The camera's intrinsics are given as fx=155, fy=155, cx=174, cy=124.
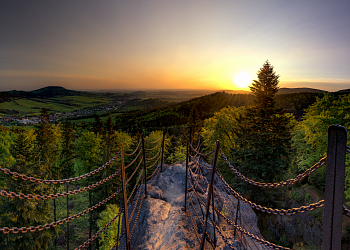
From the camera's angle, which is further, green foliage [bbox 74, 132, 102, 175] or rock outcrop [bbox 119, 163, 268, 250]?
green foliage [bbox 74, 132, 102, 175]

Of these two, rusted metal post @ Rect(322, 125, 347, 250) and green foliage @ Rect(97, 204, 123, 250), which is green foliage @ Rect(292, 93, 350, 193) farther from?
green foliage @ Rect(97, 204, 123, 250)

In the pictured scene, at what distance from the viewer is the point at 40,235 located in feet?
41.0

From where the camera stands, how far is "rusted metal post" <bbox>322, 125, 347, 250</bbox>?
6.12ft

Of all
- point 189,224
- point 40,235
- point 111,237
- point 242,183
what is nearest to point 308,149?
point 242,183

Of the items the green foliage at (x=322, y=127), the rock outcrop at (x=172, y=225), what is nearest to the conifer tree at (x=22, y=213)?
the rock outcrop at (x=172, y=225)

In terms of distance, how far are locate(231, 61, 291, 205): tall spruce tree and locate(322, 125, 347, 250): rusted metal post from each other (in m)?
10.7

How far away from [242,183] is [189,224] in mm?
8462

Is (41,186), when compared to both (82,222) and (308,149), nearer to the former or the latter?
(82,222)

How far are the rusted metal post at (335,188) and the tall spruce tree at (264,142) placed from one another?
10707 mm

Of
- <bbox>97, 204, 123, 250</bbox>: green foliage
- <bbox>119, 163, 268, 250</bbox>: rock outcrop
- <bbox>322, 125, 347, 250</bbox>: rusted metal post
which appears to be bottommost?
<bbox>97, 204, 123, 250</bbox>: green foliage

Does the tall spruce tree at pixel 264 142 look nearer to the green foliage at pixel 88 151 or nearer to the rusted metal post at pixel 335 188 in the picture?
the rusted metal post at pixel 335 188

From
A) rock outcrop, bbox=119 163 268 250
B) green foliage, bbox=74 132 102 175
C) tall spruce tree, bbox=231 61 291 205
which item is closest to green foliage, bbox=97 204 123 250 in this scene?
rock outcrop, bbox=119 163 268 250

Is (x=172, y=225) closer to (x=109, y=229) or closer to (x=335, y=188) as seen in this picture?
(x=335, y=188)

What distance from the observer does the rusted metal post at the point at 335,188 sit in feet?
6.12
